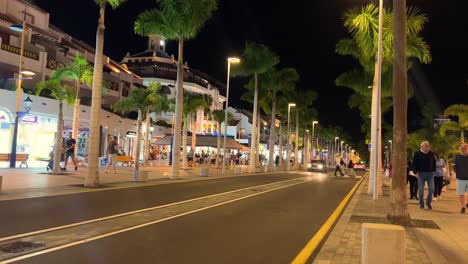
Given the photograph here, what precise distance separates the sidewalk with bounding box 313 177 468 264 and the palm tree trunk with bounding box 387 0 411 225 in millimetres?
466

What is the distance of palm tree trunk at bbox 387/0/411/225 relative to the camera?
1134 cm

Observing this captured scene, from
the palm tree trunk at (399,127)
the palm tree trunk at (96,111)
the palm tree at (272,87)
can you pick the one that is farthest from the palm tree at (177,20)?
the palm tree at (272,87)

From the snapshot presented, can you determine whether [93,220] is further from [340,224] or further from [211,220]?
[340,224]

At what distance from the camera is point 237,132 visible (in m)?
93.6

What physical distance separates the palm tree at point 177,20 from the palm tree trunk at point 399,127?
16937 mm

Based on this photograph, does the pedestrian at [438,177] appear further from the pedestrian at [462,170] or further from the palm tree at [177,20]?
the palm tree at [177,20]

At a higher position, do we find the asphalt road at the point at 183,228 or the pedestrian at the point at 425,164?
the pedestrian at the point at 425,164

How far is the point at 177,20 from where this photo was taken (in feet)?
90.3

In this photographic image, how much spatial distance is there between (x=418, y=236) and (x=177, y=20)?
20.8 metres

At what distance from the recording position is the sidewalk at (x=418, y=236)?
7.82 m

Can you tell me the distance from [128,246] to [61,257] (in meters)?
1.25

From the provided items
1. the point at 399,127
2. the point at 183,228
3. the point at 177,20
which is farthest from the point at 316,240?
the point at 177,20

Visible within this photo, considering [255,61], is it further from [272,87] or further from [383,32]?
[383,32]

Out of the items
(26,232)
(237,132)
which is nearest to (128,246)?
(26,232)
